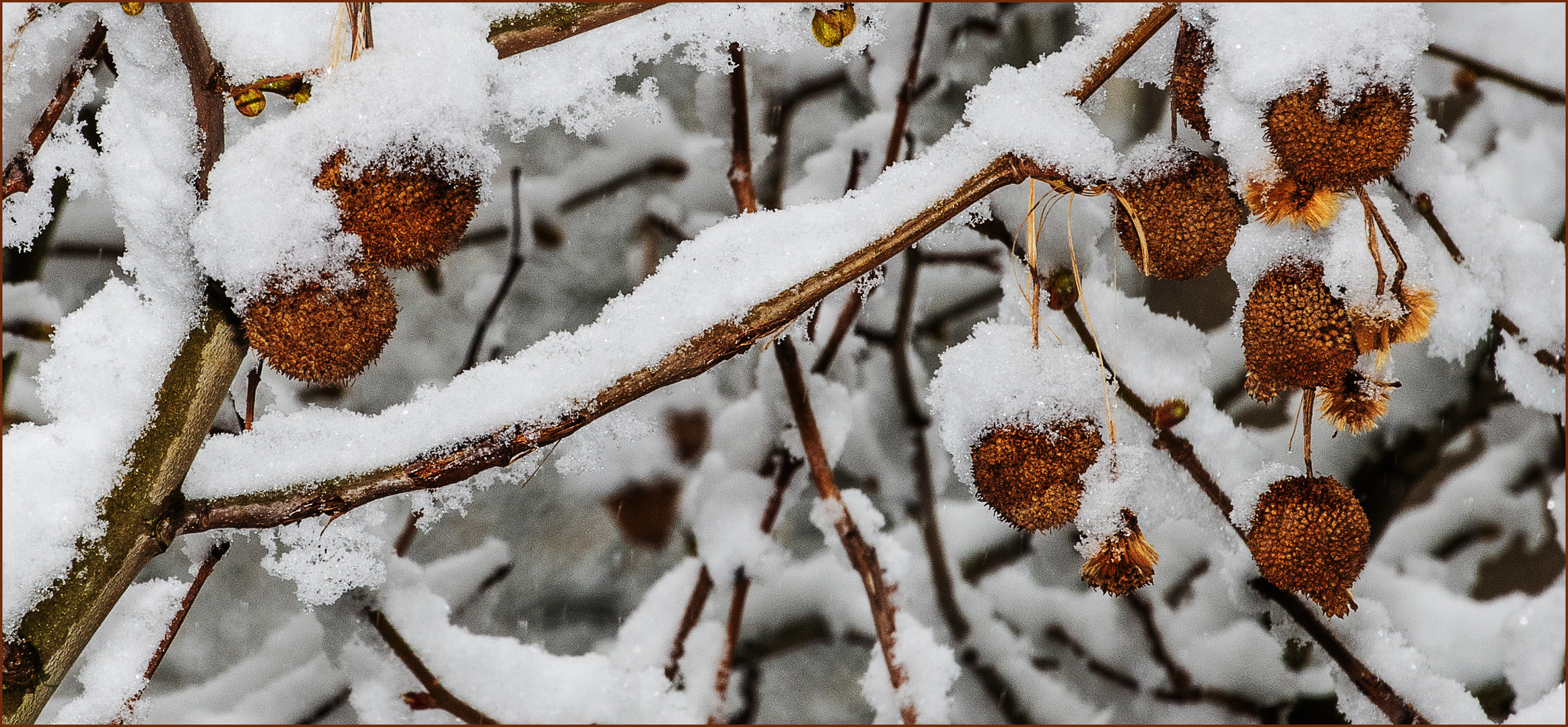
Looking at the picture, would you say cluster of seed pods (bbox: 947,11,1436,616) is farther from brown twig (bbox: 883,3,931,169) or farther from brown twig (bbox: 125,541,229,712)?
brown twig (bbox: 125,541,229,712)

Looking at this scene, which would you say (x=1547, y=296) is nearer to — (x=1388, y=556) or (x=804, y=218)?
(x=1388, y=556)

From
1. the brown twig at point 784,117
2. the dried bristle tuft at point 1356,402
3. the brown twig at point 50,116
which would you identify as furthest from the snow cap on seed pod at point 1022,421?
the brown twig at point 50,116

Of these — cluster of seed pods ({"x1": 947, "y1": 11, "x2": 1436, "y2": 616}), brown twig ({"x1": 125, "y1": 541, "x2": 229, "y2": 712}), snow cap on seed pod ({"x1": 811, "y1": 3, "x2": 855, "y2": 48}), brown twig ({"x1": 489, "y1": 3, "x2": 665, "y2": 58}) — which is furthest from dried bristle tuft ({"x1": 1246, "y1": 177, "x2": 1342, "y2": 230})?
brown twig ({"x1": 125, "y1": 541, "x2": 229, "y2": 712})

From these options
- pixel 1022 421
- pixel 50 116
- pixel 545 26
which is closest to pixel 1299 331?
pixel 1022 421

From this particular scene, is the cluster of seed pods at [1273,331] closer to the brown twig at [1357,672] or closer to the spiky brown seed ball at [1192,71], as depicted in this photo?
the spiky brown seed ball at [1192,71]

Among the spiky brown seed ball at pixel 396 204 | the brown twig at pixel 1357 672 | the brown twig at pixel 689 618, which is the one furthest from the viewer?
the brown twig at pixel 689 618
